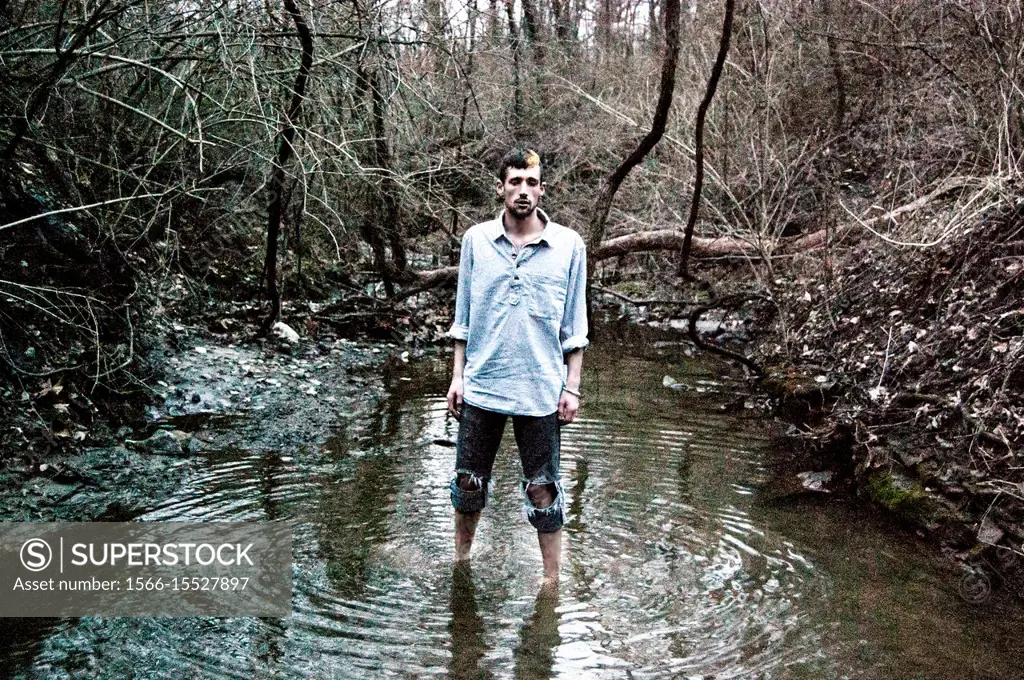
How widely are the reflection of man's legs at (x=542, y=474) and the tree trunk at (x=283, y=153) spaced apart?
3.65 meters

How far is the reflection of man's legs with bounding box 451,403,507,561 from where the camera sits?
4.30 m

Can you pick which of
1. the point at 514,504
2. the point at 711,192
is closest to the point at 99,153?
the point at 514,504

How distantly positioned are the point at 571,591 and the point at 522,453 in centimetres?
72

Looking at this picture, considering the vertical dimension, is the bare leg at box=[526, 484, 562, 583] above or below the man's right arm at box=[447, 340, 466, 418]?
below

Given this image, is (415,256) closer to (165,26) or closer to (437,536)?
(165,26)

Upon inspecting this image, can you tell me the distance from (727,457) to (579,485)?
1429mm

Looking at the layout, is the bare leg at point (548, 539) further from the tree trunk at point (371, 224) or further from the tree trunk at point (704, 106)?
the tree trunk at point (704, 106)

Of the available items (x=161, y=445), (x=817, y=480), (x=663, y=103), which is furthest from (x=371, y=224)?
(x=817, y=480)

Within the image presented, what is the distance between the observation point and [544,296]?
4160 mm

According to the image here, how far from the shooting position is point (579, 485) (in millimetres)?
6207

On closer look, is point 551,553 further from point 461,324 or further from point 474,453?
point 461,324

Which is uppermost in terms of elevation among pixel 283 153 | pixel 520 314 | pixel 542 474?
pixel 283 153

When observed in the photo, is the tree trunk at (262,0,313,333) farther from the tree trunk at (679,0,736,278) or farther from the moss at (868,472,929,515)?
the moss at (868,472,929,515)

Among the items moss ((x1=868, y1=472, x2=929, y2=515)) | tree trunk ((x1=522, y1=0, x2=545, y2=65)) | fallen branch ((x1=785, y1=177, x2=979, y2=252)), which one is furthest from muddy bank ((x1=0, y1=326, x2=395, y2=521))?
tree trunk ((x1=522, y1=0, x2=545, y2=65))
